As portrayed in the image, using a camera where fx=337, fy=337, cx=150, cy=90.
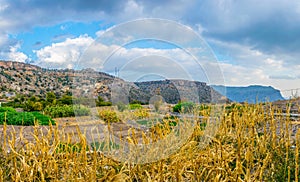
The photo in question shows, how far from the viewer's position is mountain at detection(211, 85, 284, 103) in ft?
15.7

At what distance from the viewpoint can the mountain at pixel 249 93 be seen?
15.7 feet

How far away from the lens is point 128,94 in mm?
5648

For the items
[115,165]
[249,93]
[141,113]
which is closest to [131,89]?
[141,113]

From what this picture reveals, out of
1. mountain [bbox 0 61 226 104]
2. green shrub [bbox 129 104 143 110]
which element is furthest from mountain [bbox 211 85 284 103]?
green shrub [bbox 129 104 143 110]

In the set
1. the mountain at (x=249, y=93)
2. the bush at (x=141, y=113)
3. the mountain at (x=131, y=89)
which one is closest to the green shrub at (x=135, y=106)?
the bush at (x=141, y=113)

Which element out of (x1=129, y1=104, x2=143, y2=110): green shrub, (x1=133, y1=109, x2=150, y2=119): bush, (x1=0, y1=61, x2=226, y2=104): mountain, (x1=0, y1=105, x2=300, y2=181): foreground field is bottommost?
(x1=0, y1=105, x2=300, y2=181): foreground field

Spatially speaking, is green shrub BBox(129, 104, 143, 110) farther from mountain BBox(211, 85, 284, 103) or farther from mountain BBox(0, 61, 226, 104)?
mountain BBox(211, 85, 284, 103)

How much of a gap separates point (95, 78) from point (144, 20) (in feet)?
3.11

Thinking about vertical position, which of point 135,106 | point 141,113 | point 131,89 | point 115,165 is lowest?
point 115,165

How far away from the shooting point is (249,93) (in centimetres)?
967

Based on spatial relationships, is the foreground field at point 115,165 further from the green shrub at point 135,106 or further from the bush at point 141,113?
the green shrub at point 135,106

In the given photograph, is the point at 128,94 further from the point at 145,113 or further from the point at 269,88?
the point at 269,88

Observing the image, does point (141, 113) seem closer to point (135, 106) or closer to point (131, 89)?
point (135, 106)

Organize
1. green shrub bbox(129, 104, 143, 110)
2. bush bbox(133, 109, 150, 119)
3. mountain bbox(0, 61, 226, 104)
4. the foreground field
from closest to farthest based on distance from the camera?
the foreground field < mountain bbox(0, 61, 226, 104) < bush bbox(133, 109, 150, 119) < green shrub bbox(129, 104, 143, 110)
